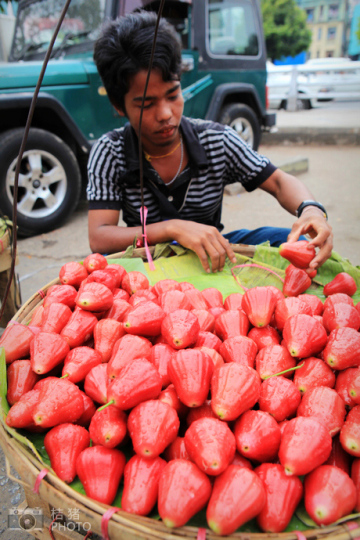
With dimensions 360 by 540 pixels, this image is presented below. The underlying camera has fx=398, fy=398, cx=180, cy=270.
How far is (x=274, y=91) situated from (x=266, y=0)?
18.9 m

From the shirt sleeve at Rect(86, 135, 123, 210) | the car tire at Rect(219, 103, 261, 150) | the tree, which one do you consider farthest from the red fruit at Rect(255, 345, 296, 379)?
the tree

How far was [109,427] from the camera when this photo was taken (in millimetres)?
938

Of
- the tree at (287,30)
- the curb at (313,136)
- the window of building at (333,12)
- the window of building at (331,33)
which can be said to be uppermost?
the window of building at (333,12)

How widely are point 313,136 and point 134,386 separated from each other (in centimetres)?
947

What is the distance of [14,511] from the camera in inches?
43.4

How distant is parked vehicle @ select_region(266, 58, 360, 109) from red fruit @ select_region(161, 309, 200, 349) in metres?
11.3

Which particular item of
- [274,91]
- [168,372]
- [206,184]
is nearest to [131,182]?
[206,184]

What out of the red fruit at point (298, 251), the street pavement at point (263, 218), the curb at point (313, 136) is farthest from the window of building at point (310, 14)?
the red fruit at point (298, 251)

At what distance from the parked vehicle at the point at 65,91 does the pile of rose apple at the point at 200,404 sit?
3.07 m

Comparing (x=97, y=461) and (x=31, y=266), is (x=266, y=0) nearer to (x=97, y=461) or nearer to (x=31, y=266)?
(x=31, y=266)

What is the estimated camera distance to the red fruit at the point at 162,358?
1.11 metres

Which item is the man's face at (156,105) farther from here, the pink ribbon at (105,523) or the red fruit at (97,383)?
the pink ribbon at (105,523)

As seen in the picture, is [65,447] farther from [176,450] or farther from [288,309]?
[288,309]

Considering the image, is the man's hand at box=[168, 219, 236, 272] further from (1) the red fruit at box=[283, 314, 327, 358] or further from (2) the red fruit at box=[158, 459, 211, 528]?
(2) the red fruit at box=[158, 459, 211, 528]
